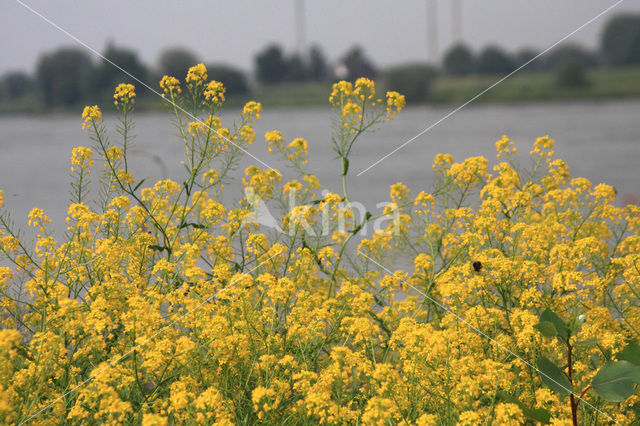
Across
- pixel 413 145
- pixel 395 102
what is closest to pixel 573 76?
pixel 413 145

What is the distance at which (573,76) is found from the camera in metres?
35.9

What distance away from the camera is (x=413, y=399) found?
2186 mm

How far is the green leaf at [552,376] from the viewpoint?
2.01m

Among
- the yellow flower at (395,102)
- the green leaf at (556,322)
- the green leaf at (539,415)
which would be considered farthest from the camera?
the yellow flower at (395,102)

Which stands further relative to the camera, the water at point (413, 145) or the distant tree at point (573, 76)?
the distant tree at point (573, 76)

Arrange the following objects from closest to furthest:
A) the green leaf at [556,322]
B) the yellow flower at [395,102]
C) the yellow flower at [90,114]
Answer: the green leaf at [556,322], the yellow flower at [90,114], the yellow flower at [395,102]

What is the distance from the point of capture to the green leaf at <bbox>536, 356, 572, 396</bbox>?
2008 mm

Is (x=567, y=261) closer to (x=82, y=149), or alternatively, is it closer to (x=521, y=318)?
(x=521, y=318)

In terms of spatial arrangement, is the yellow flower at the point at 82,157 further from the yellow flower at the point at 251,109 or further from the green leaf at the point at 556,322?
the green leaf at the point at 556,322

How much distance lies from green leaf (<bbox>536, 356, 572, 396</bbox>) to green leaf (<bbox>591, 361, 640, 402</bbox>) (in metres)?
0.08

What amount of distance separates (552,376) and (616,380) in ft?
0.60

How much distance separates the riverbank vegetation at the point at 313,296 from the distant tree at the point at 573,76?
35300 millimetres

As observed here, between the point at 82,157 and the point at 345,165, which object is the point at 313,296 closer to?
the point at 345,165

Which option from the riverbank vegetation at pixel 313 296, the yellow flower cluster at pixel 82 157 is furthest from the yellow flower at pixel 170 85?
the yellow flower cluster at pixel 82 157
